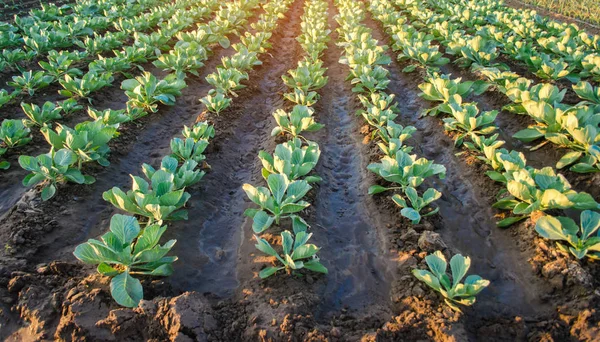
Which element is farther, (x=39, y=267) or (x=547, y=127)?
(x=547, y=127)

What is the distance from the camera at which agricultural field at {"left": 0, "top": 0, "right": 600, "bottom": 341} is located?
7.89 ft

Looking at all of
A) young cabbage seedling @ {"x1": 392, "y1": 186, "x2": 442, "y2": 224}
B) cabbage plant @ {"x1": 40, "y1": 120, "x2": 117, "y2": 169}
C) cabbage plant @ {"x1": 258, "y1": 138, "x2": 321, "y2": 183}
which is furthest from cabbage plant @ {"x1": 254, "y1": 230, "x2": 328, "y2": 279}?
cabbage plant @ {"x1": 40, "y1": 120, "x2": 117, "y2": 169}

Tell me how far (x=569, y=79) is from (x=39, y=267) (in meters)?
6.78

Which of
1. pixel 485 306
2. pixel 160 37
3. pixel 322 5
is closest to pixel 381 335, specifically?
pixel 485 306

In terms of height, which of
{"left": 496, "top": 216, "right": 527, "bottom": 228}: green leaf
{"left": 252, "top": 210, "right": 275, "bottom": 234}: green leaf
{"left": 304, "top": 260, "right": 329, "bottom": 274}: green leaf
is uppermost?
{"left": 252, "top": 210, "right": 275, "bottom": 234}: green leaf

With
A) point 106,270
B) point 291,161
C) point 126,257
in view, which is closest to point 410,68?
point 291,161

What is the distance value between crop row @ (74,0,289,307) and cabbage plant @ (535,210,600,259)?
8.44ft

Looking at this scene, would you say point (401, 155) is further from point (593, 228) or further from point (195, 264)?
point (195, 264)

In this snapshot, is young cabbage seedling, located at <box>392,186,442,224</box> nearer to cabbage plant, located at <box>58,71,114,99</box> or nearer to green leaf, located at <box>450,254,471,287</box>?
green leaf, located at <box>450,254,471,287</box>

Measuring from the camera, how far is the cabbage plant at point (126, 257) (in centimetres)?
241

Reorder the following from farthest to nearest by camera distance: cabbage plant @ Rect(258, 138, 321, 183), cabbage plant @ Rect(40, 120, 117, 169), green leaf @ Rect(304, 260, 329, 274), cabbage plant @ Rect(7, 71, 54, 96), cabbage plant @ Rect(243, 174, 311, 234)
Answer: cabbage plant @ Rect(7, 71, 54, 96), cabbage plant @ Rect(40, 120, 117, 169), cabbage plant @ Rect(258, 138, 321, 183), cabbage plant @ Rect(243, 174, 311, 234), green leaf @ Rect(304, 260, 329, 274)

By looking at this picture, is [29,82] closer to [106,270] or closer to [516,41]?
[106,270]

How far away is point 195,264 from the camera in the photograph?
9.64ft

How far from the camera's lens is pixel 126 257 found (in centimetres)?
253
